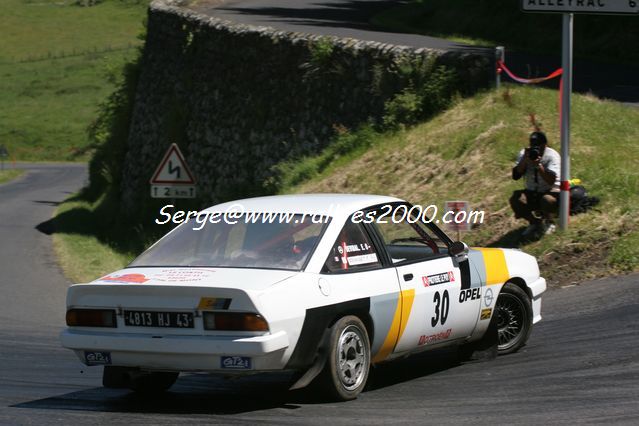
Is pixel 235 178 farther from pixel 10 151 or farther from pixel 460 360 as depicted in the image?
pixel 10 151

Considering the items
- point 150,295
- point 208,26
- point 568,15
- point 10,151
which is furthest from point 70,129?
point 150,295

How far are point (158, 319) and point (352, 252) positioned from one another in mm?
1501

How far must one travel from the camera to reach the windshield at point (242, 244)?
811 centimetres

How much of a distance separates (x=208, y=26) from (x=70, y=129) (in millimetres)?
64446

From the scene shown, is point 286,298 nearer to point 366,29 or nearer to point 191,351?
point 191,351

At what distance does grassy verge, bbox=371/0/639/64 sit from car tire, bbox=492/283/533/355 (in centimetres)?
1881

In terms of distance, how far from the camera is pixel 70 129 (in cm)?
9462

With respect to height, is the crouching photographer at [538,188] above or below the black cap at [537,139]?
below

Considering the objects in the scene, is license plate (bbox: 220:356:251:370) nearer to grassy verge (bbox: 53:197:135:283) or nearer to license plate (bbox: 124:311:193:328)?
license plate (bbox: 124:311:193:328)

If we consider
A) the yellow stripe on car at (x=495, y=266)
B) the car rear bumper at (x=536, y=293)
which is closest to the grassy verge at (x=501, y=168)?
the car rear bumper at (x=536, y=293)

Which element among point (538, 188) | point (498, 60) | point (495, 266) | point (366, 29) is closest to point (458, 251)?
point (495, 266)

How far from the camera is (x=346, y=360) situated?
26.1 ft

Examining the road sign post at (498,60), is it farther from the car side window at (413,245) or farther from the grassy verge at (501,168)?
the car side window at (413,245)

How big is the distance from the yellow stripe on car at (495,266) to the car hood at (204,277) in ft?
7.47
